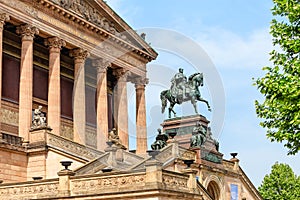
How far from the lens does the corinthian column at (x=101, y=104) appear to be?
141 ft

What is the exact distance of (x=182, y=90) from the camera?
40.5 meters

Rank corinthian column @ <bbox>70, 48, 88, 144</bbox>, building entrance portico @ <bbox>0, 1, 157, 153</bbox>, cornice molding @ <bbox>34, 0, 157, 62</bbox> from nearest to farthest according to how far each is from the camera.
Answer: building entrance portico @ <bbox>0, 1, 157, 153</bbox>
cornice molding @ <bbox>34, 0, 157, 62</bbox>
corinthian column @ <bbox>70, 48, 88, 144</bbox>

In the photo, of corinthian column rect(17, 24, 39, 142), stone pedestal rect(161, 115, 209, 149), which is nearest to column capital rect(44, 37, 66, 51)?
corinthian column rect(17, 24, 39, 142)

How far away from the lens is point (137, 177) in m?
22.2

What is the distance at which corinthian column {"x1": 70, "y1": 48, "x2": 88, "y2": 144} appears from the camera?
4006cm

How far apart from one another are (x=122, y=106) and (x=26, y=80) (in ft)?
43.7

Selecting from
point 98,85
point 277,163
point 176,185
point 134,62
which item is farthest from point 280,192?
point 176,185

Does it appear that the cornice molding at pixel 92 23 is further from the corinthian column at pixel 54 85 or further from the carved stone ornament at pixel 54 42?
the corinthian column at pixel 54 85

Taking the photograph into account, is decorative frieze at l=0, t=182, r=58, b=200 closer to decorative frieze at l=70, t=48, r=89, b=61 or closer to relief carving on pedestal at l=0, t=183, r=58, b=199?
relief carving on pedestal at l=0, t=183, r=58, b=199

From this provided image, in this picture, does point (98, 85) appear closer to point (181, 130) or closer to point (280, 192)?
point (181, 130)

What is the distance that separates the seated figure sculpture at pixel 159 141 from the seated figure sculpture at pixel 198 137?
1795 mm

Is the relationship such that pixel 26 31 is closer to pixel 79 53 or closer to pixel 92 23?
pixel 79 53

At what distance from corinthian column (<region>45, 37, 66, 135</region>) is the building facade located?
0.07 meters

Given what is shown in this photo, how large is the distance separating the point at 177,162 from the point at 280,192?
38.1 m
